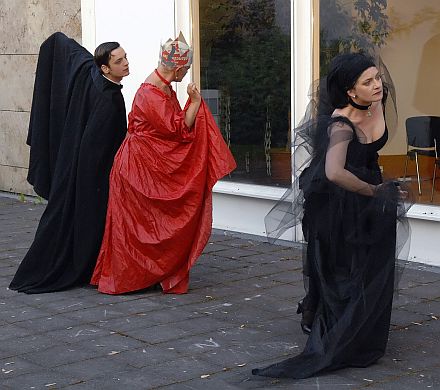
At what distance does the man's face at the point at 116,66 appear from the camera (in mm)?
7973

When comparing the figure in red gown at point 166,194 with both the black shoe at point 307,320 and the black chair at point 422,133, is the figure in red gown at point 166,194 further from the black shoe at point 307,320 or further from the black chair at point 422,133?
the black chair at point 422,133

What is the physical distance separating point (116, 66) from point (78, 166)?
31.1 inches

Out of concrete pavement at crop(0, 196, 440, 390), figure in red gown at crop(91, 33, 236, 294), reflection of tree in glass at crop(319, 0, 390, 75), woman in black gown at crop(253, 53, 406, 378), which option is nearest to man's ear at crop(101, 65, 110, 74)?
figure in red gown at crop(91, 33, 236, 294)

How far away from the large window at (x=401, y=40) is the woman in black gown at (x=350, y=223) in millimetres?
3393

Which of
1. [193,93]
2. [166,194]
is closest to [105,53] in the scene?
[193,93]

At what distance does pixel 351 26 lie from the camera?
30.8 ft

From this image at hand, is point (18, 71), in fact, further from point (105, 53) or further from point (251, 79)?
point (105, 53)

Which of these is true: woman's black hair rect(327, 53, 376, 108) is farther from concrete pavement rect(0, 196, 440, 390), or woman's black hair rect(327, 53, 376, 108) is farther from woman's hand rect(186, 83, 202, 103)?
woman's hand rect(186, 83, 202, 103)

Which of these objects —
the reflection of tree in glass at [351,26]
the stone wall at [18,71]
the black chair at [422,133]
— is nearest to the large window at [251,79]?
the reflection of tree in glass at [351,26]

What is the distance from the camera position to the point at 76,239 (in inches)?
319

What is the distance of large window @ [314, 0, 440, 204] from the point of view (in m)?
9.21

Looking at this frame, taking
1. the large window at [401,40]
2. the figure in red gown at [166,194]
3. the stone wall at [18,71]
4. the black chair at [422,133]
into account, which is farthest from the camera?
the stone wall at [18,71]

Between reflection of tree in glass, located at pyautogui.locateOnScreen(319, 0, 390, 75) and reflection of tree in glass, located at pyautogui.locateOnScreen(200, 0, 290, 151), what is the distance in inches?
17.8

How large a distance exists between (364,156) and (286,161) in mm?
4036
